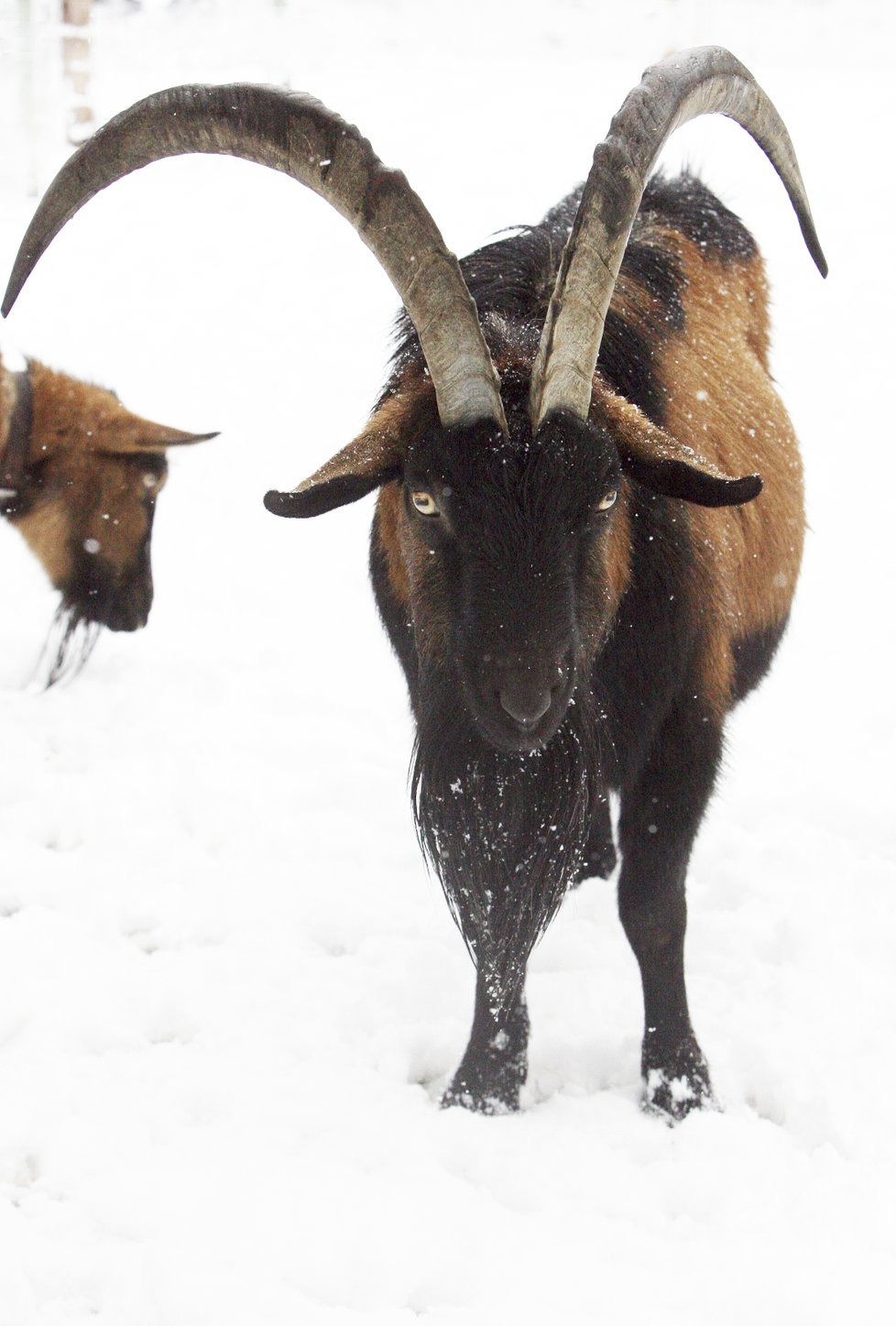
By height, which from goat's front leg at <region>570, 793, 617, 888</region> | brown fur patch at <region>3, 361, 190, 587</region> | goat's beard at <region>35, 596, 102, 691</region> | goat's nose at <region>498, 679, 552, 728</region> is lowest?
goat's front leg at <region>570, 793, 617, 888</region>

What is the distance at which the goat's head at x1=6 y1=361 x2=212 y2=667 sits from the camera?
5.49 metres

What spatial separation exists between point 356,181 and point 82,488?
3.32 metres

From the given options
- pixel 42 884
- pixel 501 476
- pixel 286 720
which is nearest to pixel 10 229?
pixel 286 720

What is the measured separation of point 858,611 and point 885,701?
1.28 metres

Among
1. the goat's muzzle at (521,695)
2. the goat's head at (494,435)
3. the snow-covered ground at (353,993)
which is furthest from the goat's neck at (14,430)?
the goat's muzzle at (521,695)

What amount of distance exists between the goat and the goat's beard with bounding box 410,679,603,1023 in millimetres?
2956

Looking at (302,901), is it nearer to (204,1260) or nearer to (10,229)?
(204,1260)

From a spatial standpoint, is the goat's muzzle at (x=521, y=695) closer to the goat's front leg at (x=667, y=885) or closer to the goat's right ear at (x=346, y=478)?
the goat's right ear at (x=346, y=478)

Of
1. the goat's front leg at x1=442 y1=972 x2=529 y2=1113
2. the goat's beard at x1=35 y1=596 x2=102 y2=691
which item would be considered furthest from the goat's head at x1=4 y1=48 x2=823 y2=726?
the goat's beard at x1=35 y1=596 x2=102 y2=691

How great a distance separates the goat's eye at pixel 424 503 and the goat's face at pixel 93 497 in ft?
9.95

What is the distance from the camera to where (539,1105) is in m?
3.32

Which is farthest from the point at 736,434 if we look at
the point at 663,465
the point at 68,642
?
the point at 68,642

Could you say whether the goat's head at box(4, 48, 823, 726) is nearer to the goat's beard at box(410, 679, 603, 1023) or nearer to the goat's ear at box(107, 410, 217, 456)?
the goat's beard at box(410, 679, 603, 1023)

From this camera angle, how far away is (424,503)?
2588 millimetres
